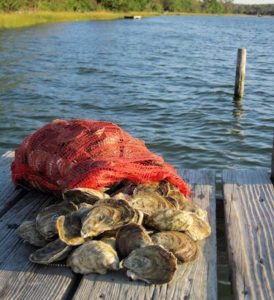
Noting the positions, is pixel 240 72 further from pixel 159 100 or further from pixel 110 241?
pixel 110 241

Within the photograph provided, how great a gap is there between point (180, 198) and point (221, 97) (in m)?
12.7

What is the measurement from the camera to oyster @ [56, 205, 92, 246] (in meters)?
3.35

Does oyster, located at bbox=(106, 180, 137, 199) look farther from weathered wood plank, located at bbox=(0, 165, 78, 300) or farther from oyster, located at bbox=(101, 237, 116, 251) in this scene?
weathered wood plank, located at bbox=(0, 165, 78, 300)

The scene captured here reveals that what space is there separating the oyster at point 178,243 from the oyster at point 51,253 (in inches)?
22.7

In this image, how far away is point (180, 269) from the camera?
3.32 metres

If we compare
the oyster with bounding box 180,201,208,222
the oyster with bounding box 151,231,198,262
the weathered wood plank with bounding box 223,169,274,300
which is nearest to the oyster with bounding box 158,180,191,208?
the oyster with bounding box 180,201,208,222

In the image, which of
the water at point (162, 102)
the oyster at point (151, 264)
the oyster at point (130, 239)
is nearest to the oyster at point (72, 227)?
the oyster at point (130, 239)

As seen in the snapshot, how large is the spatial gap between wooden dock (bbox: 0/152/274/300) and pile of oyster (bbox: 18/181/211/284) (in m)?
0.07

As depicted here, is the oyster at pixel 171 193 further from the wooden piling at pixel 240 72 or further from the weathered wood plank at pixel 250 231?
the wooden piling at pixel 240 72


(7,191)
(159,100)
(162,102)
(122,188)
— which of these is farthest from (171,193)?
(159,100)

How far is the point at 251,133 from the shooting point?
11969 millimetres

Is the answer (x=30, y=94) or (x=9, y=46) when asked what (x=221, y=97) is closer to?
(x=30, y=94)

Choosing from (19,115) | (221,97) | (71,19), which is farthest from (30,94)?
(71,19)

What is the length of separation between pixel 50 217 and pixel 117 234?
19.9 inches
